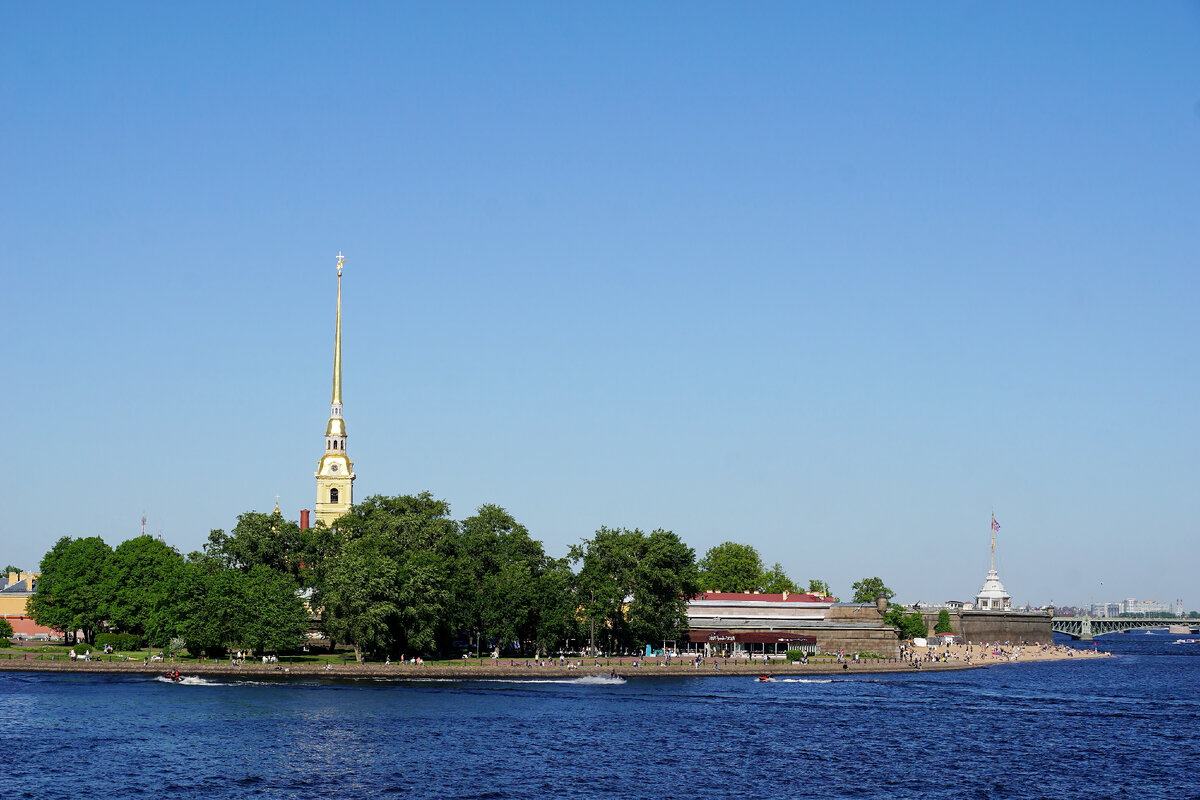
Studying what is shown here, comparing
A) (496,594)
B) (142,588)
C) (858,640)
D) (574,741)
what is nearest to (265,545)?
(142,588)

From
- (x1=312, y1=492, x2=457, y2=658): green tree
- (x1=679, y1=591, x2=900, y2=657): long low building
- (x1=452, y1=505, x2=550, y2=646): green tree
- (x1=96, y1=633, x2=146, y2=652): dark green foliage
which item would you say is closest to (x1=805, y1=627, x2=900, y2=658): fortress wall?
(x1=679, y1=591, x2=900, y2=657): long low building

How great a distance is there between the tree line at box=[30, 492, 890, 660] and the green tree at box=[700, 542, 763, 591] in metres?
43.1

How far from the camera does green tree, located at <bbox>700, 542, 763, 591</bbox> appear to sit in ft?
604

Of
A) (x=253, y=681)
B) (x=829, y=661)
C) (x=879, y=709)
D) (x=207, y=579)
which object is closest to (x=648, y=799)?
(x=879, y=709)

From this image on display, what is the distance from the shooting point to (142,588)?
12325 centimetres

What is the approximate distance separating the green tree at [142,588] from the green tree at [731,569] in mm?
80869

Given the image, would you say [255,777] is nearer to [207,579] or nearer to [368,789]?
[368,789]

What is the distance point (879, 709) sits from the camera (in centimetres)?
9688

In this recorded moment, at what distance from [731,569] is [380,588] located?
85.7 meters

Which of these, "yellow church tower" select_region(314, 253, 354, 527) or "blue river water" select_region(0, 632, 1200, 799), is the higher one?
"yellow church tower" select_region(314, 253, 354, 527)

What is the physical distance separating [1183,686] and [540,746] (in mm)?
90063

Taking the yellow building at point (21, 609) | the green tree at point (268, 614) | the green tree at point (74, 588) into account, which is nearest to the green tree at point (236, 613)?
the green tree at point (268, 614)

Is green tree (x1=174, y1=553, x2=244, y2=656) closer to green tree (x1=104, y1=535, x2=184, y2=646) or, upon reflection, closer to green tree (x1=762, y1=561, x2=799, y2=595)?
green tree (x1=104, y1=535, x2=184, y2=646)

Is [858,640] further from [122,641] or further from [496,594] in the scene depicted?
[122,641]
